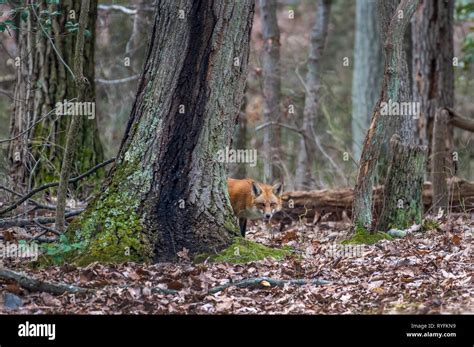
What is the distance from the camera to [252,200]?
12453 millimetres

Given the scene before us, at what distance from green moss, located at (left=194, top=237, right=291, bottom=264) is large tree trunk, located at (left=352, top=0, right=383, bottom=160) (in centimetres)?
1168

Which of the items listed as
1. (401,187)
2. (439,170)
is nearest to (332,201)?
(439,170)

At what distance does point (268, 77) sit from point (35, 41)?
19.7ft

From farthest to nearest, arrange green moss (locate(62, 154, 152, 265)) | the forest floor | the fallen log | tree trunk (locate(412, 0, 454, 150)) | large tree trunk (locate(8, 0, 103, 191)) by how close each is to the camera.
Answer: tree trunk (locate(412, 0, 454, 150)) < large tree trunk (locate(8, 0, 103, 191)) < the fallen log < green moss (locate(62, 154, 152, 265)) < the forest floor

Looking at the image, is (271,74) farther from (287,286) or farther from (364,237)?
(287,286)

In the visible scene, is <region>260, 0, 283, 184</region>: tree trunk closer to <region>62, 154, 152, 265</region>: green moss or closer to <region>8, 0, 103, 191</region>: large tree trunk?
<region>8, 0, 103, 191</region>: large tree trunk

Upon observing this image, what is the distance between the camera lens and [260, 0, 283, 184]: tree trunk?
55.6 ft

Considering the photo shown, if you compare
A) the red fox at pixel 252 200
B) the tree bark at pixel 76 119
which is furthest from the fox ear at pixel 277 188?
the tree bark at pixel 76 119

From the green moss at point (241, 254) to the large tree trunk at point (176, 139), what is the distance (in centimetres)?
10

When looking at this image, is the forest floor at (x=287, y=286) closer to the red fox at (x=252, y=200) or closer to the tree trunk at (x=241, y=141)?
the red fox at (x=252, y=200)

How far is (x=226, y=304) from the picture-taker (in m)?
7.45

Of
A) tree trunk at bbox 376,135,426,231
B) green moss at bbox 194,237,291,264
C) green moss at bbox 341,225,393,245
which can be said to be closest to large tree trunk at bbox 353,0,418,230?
green moss at bbox 341,225,393,245

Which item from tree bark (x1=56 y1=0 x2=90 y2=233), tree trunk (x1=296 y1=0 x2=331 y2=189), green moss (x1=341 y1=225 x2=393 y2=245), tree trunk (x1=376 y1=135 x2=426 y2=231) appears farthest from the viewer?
tree trunk (x1=296 y1=0 x2=331 y2=189)

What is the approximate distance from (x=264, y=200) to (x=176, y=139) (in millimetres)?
3812
